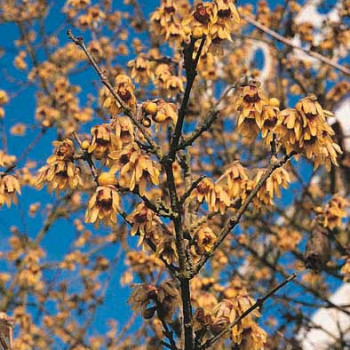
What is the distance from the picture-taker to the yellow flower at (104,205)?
85.1 inches

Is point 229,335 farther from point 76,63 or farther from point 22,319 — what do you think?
point 76,63

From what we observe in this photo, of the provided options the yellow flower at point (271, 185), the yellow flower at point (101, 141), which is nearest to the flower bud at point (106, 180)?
the yellow flower at point (101, 141)

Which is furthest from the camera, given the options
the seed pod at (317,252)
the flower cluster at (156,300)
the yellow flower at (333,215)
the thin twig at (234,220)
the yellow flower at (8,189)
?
the yellow flower at (333,215)

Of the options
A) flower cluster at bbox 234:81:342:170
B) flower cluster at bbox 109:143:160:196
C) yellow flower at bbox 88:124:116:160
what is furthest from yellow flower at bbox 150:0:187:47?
flower cluster at bbox 109:143:160:196

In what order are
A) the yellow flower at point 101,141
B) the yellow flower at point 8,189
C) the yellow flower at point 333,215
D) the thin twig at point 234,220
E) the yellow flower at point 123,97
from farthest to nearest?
1. the yellow flower at point 333,215
2. the yellow flower at point 8,189
3. the yellow flower at point 123,97
4. the yellow flower at point 101,141
5. the thin twig at point 234,220

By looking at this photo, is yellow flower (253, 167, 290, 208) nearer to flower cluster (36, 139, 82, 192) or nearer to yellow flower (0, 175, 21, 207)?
flower cluster (36, 139, 82, 192)

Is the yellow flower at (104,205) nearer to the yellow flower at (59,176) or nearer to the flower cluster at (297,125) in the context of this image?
the yellow flower at (59,176)

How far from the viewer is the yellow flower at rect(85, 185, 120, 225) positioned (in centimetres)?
216

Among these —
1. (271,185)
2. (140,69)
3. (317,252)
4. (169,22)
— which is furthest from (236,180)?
(169,22)

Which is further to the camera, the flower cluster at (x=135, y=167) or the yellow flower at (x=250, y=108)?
the yellow flower at (x=250, y=108)

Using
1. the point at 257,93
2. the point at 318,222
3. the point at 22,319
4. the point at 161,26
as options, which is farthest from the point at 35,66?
the point at 257,93

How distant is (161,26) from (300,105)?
1801mm

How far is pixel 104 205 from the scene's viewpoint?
221 centimetres

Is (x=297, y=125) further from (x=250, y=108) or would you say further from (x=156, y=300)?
(x=156, y=300)
